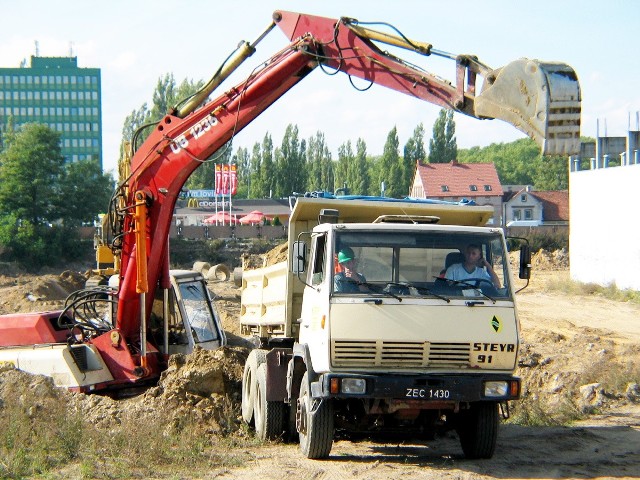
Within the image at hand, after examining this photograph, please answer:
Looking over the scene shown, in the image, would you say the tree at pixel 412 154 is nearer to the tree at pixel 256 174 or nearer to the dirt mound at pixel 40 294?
the tree at pixel 256 174

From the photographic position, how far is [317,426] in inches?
385

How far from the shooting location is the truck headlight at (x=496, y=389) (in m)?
9.52

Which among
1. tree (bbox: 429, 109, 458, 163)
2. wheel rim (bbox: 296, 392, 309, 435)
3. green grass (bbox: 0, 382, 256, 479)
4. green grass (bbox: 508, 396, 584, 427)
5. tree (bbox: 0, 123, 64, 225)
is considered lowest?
green grass (bbox: 508, 396, 584, 427)

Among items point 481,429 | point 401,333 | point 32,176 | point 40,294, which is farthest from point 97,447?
point 32,176

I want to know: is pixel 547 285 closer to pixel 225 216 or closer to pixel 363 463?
pixel 363 463

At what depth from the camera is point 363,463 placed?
32.7ft

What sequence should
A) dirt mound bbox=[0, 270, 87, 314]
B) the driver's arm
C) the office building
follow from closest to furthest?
the driver's arm, dirt mound bbox=[0, 270, 87, 314], the office building

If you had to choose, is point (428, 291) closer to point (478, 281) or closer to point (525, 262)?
point (478, 281)

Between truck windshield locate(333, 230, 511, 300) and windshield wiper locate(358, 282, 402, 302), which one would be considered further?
truck windshield locate(333, 230, 511, 300)

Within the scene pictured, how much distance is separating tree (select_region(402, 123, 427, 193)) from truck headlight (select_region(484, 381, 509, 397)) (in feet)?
255

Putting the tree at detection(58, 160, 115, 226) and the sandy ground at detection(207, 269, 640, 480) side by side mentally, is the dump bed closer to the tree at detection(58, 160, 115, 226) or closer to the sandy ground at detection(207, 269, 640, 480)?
the sandy ground at detection(207, 269, 640, 480)

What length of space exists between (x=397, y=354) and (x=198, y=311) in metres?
5.89

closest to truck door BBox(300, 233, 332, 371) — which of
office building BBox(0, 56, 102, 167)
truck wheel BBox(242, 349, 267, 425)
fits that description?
truck wheel BBox(242, 349, 267, 425)

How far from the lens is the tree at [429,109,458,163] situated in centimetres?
8712
